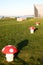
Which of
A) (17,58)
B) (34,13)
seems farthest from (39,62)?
(34,13)

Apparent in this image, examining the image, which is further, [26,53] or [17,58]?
[26,53]

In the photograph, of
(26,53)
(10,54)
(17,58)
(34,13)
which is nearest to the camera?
(10,54)

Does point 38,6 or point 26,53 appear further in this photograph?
point 38,6

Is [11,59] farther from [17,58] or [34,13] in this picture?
[34,13]

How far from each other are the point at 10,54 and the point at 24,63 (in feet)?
3.20

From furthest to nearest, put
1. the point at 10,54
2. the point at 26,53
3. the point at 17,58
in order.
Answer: the point at 26,53, the point at 17,58, the point at 10,54

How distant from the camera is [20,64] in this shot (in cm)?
1005

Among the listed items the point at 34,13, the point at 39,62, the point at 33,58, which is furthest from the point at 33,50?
the point at 34,13

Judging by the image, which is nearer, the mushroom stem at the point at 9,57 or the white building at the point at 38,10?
the mushroom stem at the point at 9,57

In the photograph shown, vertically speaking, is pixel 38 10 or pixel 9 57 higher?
pixel 9 57

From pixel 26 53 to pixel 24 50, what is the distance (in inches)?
27.7

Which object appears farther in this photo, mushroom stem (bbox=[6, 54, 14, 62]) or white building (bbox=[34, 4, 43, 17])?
white building (bbox=[34, 4, 43, 17])

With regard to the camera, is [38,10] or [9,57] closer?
[9,57]

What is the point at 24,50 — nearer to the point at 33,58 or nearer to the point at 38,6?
the point at 33,58
